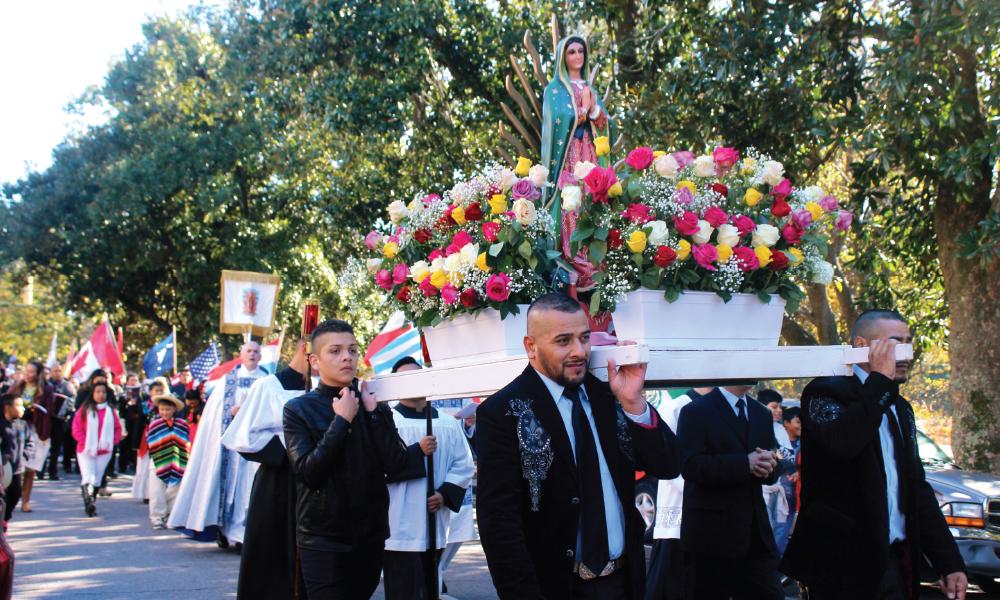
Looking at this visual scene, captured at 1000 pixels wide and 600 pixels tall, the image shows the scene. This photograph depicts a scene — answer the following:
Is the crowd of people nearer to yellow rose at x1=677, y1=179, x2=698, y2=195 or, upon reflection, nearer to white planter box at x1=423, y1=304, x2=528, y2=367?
white planter box at x1=423, y1=304, x2=528, y2=367

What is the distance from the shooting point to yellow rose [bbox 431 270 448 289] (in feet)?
16.0

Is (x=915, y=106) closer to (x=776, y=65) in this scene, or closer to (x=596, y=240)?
(x=776, y=65)

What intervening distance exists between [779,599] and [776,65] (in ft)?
30.7

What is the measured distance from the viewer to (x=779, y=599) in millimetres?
6262

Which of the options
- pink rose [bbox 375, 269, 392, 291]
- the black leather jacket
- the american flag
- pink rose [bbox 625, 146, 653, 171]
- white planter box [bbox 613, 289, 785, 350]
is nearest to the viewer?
white planter box [bbox 613, 289, 785, 350]

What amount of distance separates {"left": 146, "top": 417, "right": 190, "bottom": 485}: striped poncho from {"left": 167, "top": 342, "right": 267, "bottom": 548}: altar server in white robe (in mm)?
2719

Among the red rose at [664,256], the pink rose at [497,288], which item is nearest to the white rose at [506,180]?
the pink rose at [497,288]

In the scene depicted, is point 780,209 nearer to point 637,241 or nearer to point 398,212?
point 637,241

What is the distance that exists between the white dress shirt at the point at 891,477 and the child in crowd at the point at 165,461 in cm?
1185

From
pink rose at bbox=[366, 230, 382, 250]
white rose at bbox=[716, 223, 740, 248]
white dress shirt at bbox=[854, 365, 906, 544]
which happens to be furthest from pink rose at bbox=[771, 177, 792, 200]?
pink rose at bbox=[366, 230, 382, 250]

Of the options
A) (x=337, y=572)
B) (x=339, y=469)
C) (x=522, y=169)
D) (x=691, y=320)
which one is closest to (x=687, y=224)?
(x=691, y=320)

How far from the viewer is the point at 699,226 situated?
14.7ft

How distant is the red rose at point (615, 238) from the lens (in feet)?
14.8

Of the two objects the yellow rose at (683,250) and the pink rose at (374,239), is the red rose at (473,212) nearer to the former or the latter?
the pink rose at (374,239)
